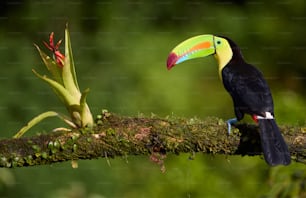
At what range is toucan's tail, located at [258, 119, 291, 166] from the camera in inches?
99.5

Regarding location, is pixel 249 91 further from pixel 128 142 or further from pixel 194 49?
pixel 128 142

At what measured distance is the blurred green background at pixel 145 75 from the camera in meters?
4.03

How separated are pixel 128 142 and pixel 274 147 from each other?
0.34 meters

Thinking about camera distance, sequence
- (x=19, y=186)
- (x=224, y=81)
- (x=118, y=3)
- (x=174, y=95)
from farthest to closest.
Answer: (x=118, y=3), (x=174, y=95), (x=19, y=186), (x=224, y=81)

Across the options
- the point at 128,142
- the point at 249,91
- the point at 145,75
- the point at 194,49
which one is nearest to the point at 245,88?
the point at 249,91

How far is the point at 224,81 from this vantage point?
281cm

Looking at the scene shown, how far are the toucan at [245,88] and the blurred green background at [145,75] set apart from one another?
1.06 metres

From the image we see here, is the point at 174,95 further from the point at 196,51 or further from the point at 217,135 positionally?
the point at 217,135

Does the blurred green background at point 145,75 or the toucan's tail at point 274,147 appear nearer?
the toucan's tail at point 274,147

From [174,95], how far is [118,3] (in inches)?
22.8

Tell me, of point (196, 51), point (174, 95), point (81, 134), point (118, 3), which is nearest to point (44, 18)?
point (118, 3)

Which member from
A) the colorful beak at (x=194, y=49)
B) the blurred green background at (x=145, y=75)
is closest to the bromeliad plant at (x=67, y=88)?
the colorful beak at (x=194, y=49)

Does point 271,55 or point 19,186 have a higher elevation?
point 271,55

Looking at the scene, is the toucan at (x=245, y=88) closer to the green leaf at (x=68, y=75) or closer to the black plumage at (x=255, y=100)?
the black plumage at (x=255, y=100)
